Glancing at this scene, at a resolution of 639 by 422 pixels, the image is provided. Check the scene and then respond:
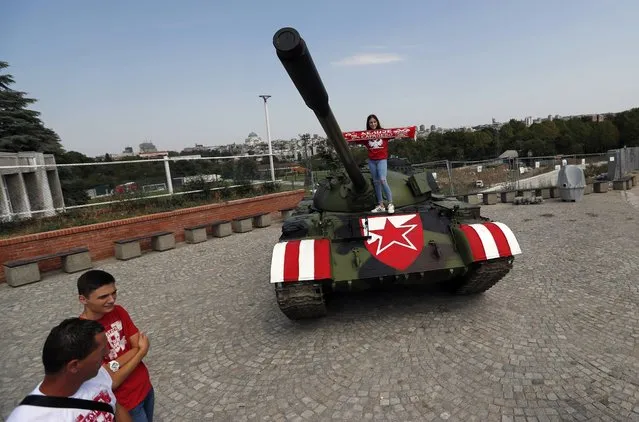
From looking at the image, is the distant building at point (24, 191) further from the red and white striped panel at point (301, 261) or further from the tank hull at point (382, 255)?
the tank hull at point (382, 255)

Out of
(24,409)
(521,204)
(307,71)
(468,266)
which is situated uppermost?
Result: (307,71)

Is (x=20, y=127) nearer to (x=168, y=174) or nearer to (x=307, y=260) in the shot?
(x=168, y=174)

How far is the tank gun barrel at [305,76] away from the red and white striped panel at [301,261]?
1.18 meters

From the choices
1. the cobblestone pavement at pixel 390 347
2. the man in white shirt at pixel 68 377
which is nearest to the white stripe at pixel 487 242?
the cobblestone pavement at pixel 390 347

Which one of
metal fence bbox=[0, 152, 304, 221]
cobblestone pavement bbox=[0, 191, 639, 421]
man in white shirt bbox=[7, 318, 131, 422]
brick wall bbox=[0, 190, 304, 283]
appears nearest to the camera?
man in white shirt bbox=[7, 318, 131, 422]

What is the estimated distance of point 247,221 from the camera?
12.0 meters

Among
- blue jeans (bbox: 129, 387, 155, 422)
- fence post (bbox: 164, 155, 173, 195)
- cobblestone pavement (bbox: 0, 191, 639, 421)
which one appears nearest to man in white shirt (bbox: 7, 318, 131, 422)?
blue jeans (bbox: 129, 387, 155, 422)

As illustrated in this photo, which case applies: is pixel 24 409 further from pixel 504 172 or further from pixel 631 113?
pixel 631 113

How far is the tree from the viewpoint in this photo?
17938 mm

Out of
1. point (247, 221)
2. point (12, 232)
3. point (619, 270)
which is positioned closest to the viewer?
A: point (619, 270)

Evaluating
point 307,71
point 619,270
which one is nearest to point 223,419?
point 307,71

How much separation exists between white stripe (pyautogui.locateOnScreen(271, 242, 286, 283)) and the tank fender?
79.2 inches

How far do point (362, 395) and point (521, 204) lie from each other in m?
12.8

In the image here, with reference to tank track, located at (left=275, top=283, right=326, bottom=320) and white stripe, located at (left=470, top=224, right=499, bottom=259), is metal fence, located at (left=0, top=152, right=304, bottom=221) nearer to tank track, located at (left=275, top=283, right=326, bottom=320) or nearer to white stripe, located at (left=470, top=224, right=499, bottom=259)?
tank track, located at (left=275, top=283, right=326, bottom=320)
